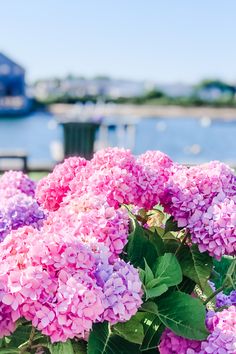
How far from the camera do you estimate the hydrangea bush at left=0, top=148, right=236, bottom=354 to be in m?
0.90

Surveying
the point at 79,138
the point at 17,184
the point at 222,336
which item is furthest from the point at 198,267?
the point at 79,138

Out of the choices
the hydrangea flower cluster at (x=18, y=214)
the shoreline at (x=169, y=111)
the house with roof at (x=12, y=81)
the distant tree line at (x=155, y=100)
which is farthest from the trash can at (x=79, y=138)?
the distant tree line at (x=155, y=100)

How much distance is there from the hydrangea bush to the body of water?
17025 millimetres

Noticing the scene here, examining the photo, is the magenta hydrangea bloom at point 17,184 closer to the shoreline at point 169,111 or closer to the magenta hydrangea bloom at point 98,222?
the magenta hydrangea bloom at point 98,222

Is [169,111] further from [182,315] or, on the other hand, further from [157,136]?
[182,315]

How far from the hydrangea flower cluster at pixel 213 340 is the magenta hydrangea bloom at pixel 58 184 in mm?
379

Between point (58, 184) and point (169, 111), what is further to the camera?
point (169, 111)

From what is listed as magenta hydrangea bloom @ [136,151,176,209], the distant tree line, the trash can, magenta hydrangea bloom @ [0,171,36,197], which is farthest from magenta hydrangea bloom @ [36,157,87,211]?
the distant tree line

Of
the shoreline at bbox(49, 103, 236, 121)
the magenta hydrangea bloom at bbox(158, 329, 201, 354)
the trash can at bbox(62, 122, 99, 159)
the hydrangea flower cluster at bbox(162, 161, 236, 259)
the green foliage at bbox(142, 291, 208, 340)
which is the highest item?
the hydrangea flower cluster at bbox(162, 161, 236, 259)

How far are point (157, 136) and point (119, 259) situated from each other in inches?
1590

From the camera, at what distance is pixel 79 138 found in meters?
7.65

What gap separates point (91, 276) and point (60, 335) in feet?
0.30

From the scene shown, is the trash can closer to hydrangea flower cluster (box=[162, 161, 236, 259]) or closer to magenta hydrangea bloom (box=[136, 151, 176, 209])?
magenta hydrangea bloom (box=[136, 151, 176, 209])

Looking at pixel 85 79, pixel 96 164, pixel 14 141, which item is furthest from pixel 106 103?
pixel 96 164
